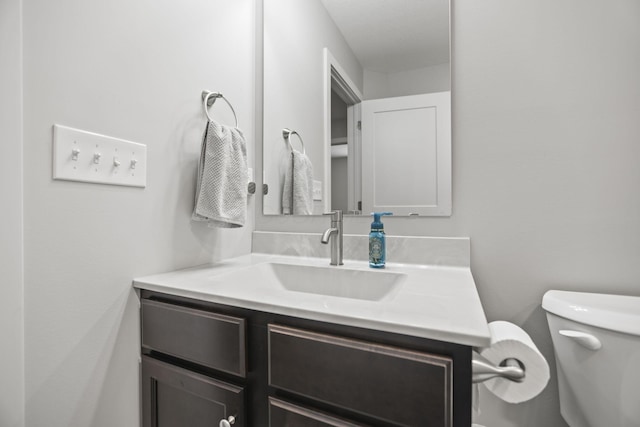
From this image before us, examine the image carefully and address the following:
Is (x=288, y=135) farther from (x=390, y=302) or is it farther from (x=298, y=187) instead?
(x=390, y=302)

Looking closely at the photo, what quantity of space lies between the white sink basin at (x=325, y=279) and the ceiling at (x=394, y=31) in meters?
0.78

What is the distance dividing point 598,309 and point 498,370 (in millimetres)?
477

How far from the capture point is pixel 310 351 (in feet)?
1.89

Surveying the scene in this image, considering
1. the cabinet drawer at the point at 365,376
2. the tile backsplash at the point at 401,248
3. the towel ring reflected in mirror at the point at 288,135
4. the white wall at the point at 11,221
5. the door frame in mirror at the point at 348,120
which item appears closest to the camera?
the cabinet drawer at the point at 365,376

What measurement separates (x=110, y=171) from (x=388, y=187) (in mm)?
894

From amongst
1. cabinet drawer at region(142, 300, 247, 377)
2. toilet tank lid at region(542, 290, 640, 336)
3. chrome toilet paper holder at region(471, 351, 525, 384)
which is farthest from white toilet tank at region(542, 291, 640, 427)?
cabinet drawer at region(142, 300, 247, 377)

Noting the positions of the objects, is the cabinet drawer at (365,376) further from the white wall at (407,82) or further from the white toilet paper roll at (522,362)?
the white wall at (407,82)

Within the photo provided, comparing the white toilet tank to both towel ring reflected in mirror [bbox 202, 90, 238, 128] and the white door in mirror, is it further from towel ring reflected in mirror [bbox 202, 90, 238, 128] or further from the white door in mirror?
towel ring reflected in mirror [bbox 202, 90, 238, 128]

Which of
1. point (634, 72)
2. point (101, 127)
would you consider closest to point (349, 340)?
point (101, 127)

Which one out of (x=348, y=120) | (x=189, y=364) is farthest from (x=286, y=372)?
(x=348, y=120)

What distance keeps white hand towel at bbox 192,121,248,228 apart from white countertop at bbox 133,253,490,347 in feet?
0.62

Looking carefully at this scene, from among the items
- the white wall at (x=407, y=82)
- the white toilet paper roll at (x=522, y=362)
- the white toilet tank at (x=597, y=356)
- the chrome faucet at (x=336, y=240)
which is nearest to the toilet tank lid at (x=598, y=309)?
the white toilet tank at (x=597, y=356)

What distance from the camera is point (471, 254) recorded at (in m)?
1.02

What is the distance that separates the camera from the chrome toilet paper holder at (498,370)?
497mm
